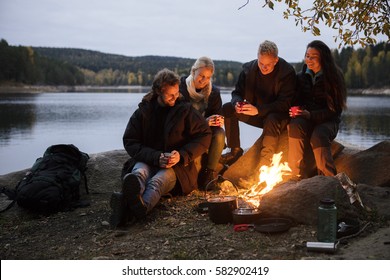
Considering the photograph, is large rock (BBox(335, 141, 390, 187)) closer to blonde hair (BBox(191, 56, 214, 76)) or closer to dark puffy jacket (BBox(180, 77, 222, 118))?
Result: dark puffy jacket (BBox(180, 77, 222, 118))

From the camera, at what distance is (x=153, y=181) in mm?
4918

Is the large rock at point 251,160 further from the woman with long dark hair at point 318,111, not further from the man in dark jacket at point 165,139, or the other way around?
the man in dark jacket at point 165,139

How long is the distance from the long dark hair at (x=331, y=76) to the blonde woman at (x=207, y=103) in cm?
131

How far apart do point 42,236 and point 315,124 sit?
3.38 m

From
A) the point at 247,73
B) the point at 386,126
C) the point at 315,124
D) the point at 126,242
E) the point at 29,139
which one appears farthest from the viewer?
the point at 386,126

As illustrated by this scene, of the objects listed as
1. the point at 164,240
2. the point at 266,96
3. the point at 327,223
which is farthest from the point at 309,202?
the point at 266,96

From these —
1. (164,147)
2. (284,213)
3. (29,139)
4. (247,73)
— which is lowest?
(29,139)

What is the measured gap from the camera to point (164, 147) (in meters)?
5.34

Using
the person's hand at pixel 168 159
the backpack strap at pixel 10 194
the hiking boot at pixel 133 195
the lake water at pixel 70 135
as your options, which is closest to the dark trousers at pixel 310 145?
the person's hand at pixel 168 159

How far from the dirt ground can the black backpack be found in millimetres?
168

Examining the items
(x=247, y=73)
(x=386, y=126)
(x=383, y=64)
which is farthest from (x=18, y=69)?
(x=247, y=73)

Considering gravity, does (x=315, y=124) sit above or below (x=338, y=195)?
above

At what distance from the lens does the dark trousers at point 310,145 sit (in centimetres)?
547

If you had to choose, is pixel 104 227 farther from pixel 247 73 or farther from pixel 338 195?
pixel 247 73
